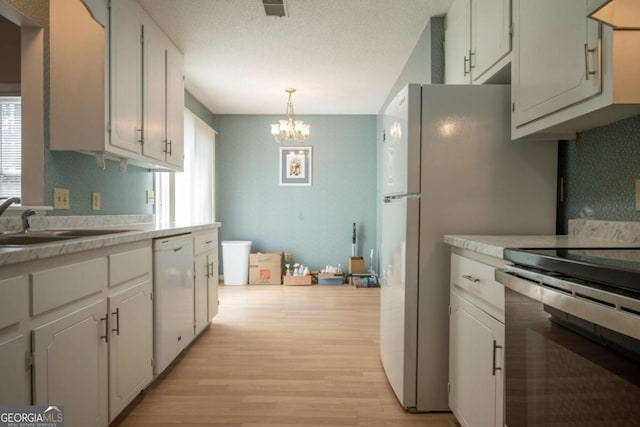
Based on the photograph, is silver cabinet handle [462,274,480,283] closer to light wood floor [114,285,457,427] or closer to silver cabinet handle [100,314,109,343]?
light wood floor [114,285,457,427]

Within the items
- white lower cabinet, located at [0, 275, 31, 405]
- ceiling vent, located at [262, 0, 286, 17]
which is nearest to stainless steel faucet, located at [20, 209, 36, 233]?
white lower cabinet, located at [0, 275, 31, 405]

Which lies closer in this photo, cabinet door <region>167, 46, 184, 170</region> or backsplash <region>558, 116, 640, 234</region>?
backsplash <region>558, 116, 640, 234</region>

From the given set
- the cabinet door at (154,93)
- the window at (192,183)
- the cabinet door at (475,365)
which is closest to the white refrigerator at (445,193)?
the cabinet door at (475,365)

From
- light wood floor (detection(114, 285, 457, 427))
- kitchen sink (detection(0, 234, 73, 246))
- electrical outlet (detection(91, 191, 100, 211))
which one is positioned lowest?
light wood floor (detection(114, 285, 457, 427))

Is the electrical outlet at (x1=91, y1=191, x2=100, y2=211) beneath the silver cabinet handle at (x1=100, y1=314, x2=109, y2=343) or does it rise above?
above

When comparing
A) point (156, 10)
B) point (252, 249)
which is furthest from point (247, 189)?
point (156, 10)

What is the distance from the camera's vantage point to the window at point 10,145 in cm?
203

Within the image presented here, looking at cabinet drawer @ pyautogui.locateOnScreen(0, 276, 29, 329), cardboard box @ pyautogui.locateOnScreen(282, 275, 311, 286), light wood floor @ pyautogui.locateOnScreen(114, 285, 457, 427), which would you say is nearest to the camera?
cabinet drawer @ pyautogui.locateOnScreen(0, 276, 29, 329)

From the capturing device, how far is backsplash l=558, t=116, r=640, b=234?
1334 mm

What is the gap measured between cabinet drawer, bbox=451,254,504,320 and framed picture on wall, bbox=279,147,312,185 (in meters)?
3.85

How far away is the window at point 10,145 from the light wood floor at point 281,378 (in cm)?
145

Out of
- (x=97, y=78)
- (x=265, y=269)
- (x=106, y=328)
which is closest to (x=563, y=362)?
(x=106, y=328)

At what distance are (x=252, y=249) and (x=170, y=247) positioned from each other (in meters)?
3.17

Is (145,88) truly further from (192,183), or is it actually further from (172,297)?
(192,183)
